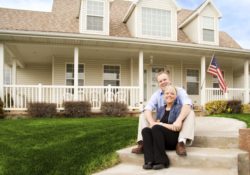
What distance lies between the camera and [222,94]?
14086 millimetres

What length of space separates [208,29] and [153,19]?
3.00 m

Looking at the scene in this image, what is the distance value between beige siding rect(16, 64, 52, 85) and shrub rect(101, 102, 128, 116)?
5.34 meters

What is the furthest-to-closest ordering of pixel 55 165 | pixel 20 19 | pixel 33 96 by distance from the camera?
1. pixel 20 19
2. pixel 33 96
3. pixel 55 165

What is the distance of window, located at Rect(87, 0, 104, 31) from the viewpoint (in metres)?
12.9

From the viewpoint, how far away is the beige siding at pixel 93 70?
1389cm

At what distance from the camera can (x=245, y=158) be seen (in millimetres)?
4172

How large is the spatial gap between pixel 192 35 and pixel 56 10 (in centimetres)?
710

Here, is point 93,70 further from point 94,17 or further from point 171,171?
point 171,171

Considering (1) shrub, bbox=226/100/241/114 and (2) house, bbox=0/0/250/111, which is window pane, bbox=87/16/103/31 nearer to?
(2) house, bbox=0/0/250/111

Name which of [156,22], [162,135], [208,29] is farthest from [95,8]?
[162,135]

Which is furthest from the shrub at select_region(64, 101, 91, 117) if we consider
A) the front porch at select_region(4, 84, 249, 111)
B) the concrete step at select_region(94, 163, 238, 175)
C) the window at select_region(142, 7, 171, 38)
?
the concrete step at select_region(94, 163, 238, 175)

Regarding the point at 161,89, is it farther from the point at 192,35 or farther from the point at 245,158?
the point at 192,35

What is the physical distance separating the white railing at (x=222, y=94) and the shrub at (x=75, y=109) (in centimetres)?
578

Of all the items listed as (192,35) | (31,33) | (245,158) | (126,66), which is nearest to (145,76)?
(126,66)
